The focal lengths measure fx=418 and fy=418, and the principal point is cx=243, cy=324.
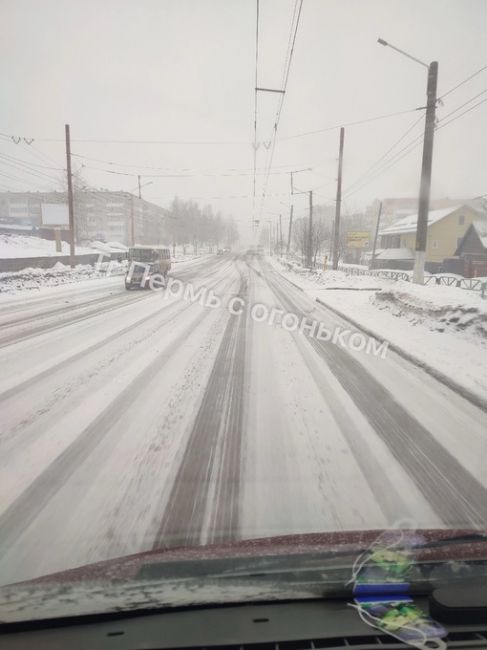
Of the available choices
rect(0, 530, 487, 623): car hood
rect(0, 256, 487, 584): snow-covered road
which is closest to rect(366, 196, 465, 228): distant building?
rect(0, 256, 487, 584): snow-covered road

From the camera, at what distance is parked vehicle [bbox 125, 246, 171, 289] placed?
20500 mm

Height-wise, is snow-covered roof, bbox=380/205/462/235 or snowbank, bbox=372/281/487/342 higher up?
snow-covered roof, bbox=380/205/462/235

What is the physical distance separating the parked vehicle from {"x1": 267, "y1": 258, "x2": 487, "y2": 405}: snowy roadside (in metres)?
9.44

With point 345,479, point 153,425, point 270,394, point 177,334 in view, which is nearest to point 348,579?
point 345,479

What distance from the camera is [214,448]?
13.6 feet

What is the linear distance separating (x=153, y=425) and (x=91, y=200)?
8283 cm

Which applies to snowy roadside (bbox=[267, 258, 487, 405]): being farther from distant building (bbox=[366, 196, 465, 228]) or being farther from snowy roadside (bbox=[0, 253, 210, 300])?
distant building (bbox=[366, 196, 465, 228])

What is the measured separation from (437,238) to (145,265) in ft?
137

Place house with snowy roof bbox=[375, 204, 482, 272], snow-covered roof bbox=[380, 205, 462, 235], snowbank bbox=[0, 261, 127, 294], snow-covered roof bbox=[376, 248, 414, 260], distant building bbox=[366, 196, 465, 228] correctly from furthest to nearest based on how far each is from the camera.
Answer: distant building bbox=[366, 196, 465, 228]
snow-covered roof bbox=[376, 248, 414, 260]
snow-covered roof bbox=[380, 205, 462, 235]
house with snowy roof bbox=[375, 204, 482, 272]
snowbank bbox=[0, 261, 127, 294]

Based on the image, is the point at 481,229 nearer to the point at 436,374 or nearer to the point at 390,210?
the point at 436,374

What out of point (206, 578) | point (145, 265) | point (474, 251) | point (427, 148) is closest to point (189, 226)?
point (474, 251)

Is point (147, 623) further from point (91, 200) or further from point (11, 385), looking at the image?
point (91, 200)

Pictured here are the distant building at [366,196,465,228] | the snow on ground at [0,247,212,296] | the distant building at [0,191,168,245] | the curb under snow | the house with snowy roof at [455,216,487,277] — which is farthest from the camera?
the distant building at [0,191,168,245]

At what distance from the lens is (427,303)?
37.2 ft
